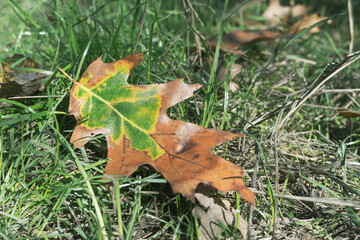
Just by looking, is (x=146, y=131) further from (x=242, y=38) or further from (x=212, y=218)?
(x=242, y=38)

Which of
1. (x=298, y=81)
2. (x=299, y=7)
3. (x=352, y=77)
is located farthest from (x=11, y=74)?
(x=299, y=7)

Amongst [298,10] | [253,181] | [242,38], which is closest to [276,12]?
[298,10]

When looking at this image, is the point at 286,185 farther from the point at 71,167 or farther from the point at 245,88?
the point at 71,167

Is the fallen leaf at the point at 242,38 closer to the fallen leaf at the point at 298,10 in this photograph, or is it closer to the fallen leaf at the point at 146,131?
the fallen leaf at the point at 298,10

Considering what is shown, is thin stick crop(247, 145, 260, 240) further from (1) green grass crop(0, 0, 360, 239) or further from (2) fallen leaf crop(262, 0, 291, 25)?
(2) fallen leaf crop(262, 0, 291, 25)

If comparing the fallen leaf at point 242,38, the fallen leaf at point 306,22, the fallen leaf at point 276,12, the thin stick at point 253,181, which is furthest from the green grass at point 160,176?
the fallen leaf at point 276,12
